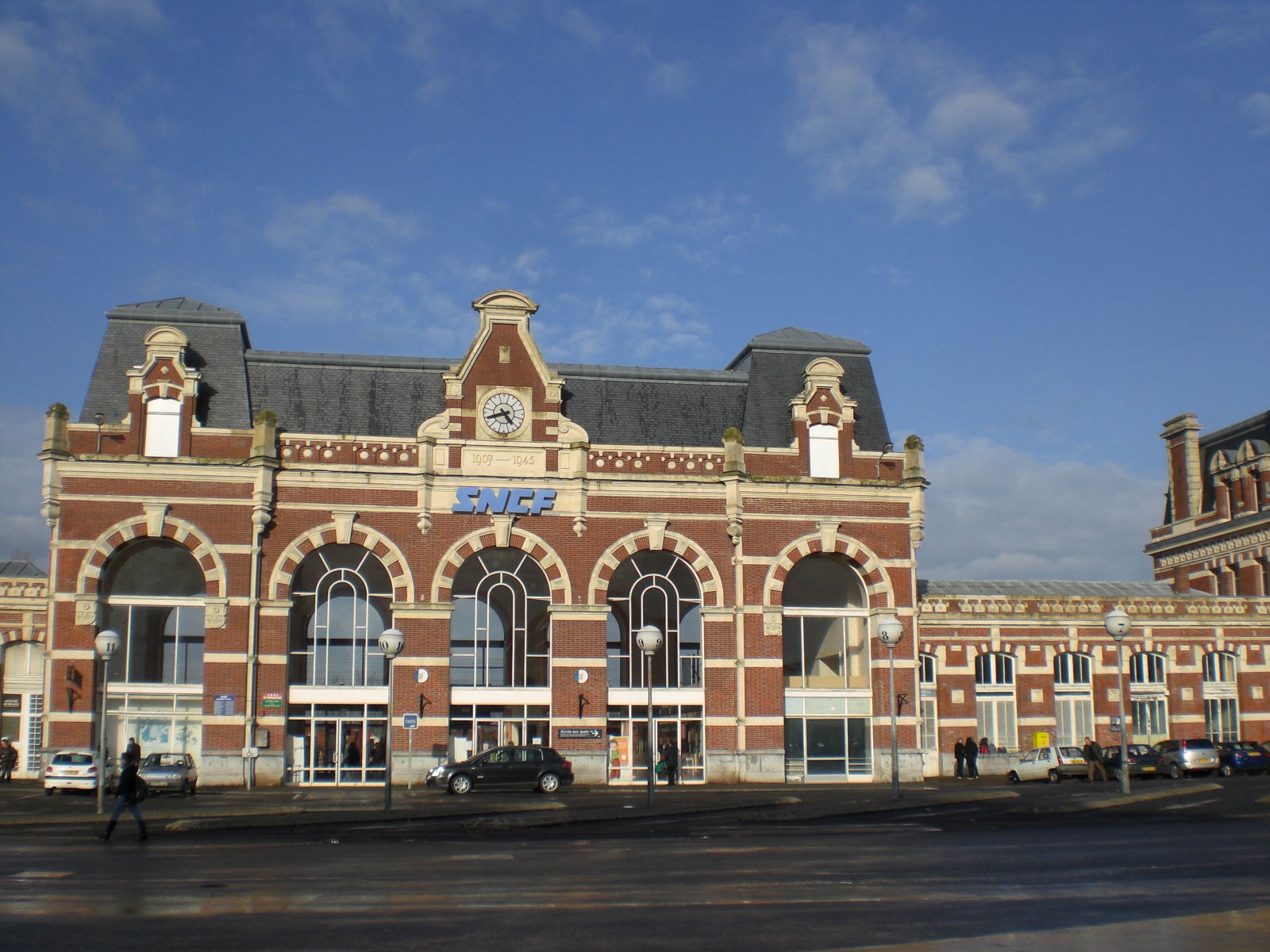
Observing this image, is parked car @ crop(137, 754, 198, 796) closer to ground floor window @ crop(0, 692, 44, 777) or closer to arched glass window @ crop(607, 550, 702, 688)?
ground floor window @ crop(0, 692, 44, 777)

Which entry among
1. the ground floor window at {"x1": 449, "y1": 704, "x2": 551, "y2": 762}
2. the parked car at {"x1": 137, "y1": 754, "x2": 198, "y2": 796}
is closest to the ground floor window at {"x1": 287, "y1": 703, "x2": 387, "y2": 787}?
the ground floor window at {"x1": 449, "y1": 704, "x2": 551, "y2": 762}

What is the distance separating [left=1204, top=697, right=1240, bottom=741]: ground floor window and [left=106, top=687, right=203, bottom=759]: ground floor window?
41184 mm

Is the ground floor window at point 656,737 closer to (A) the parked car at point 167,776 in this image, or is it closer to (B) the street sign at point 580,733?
(B) the street sign at point 580,733

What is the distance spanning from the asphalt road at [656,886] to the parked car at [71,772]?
11300 millimetres

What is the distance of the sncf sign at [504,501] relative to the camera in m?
43.8

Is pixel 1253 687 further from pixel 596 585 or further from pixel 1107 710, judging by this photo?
pixel 596 585

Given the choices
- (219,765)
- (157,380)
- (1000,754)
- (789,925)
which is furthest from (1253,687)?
(789,925)

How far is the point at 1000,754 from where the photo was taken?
171 feet

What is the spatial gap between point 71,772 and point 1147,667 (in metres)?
42.3

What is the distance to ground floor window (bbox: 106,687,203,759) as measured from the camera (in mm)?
42250

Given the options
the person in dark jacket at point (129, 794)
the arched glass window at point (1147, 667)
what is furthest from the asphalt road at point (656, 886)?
the arched glass window at point (1147, 667)

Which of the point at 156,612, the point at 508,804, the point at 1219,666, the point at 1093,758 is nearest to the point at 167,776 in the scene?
the point at 156,612

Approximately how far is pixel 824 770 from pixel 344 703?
16693 millimetres

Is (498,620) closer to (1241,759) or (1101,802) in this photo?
(1101,802)
